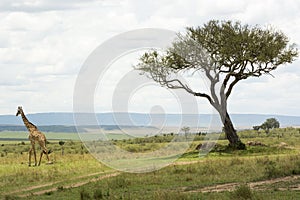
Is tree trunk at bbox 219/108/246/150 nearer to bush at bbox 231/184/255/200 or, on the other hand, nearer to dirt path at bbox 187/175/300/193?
dirt path at bbox 187/175/300/193

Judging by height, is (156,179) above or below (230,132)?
below

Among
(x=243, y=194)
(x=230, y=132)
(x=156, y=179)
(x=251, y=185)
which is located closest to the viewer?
(x=243, y=194)

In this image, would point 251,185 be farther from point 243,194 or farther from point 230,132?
point 230,132

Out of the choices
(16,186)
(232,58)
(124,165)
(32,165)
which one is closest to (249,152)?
(232,58)

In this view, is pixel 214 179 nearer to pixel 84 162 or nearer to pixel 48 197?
pixel 48 197

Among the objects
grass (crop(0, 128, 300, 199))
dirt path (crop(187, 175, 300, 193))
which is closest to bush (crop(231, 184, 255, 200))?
grass (crop(0, 128, 300, 199))

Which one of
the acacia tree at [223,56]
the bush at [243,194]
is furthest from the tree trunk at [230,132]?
the bush at [243,194]

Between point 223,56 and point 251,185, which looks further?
point 223,56

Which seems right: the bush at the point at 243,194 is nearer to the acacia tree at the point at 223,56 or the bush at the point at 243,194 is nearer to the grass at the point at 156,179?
the grass at the point at 156,179

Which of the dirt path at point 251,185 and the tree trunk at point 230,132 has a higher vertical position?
the tree trunk at point 230,132

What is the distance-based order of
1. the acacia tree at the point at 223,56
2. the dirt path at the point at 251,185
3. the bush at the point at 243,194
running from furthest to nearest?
the acacia tree at the point at 223,56, the dirt path at the point at 251,185, the bush at the point at 243,194

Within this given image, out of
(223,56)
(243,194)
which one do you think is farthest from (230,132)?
(243,194)

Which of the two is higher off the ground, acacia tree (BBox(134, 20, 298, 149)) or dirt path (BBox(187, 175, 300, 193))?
acacia tree (BBox(134, 20, 298, 149))

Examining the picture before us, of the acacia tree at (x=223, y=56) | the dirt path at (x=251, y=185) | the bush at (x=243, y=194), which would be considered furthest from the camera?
the acacia tree at (x=223, y=56)
